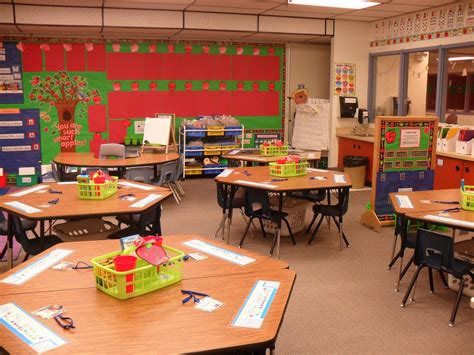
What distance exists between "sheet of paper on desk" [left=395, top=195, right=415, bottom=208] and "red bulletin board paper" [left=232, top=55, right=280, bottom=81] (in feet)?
20.2

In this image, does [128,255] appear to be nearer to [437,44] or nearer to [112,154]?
[112,154]

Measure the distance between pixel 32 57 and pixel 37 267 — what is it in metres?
7.38

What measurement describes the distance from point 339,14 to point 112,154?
4.63 meters

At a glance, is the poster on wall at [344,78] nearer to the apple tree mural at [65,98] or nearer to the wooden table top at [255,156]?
the wooden table top at [255,156]

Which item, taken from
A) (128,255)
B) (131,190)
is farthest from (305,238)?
(128,255)

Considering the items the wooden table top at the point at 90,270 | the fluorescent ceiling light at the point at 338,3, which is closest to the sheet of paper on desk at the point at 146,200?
the wooden table top at the point at 90,270

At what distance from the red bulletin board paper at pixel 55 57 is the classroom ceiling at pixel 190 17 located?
311mm

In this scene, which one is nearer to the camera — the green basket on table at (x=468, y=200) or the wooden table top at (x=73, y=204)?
the wooden table top at (x=73, y=204)

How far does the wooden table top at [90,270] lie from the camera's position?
8.03 ft

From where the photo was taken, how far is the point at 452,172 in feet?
22.7

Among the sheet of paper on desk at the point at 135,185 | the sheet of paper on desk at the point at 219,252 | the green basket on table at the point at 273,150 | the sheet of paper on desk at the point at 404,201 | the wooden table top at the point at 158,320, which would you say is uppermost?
the green basket on table at the point at 273,150

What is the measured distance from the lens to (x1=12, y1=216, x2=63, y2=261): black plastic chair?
409cm

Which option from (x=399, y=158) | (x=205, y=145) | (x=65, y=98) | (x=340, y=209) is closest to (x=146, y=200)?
(x=340, y=209)

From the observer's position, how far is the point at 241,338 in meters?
1.97
